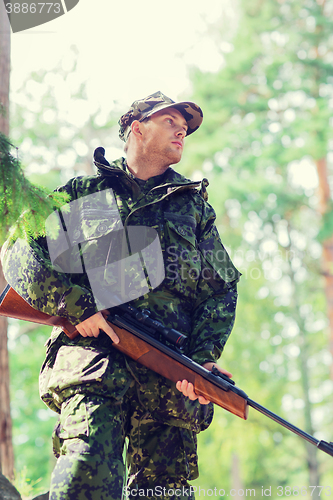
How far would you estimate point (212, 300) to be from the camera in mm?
3322

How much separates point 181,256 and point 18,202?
3.66 ft

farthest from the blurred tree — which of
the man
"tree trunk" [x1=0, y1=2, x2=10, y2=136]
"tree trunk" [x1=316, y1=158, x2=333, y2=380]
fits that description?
the man

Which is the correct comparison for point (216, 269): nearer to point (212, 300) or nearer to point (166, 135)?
point (212, 300)

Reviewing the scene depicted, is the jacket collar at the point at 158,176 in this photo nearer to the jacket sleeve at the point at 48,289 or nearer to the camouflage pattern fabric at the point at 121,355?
the camouflage pattern fabric at the point at 121,355

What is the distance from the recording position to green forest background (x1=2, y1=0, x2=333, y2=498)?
46.5ft

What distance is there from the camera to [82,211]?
10.6 ft

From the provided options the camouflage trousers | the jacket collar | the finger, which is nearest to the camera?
the camouflage trousers

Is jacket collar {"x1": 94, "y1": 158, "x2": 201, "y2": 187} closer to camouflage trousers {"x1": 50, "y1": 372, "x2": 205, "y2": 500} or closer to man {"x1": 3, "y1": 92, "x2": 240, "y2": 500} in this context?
man {"x1": 3, "y1": 92, "x2": 240, "y2": 500}

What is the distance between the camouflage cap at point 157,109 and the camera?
3.51m

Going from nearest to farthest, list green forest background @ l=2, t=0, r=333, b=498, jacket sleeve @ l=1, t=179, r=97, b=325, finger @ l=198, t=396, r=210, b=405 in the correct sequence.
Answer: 1. jacket sleeve @ l=1, t=179, r=97, b=325
2. finger @ l=198, t=396, r=210, b=405
3. green forest background @ l=2, t=0, r=333, b=498

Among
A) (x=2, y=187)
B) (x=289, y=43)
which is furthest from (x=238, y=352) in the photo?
(x=2, y=187)

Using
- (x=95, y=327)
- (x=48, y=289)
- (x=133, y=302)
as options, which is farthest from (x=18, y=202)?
(x=133, y=302)

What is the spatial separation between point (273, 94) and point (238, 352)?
320 inches

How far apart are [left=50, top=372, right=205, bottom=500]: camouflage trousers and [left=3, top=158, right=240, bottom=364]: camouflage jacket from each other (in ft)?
1.68
